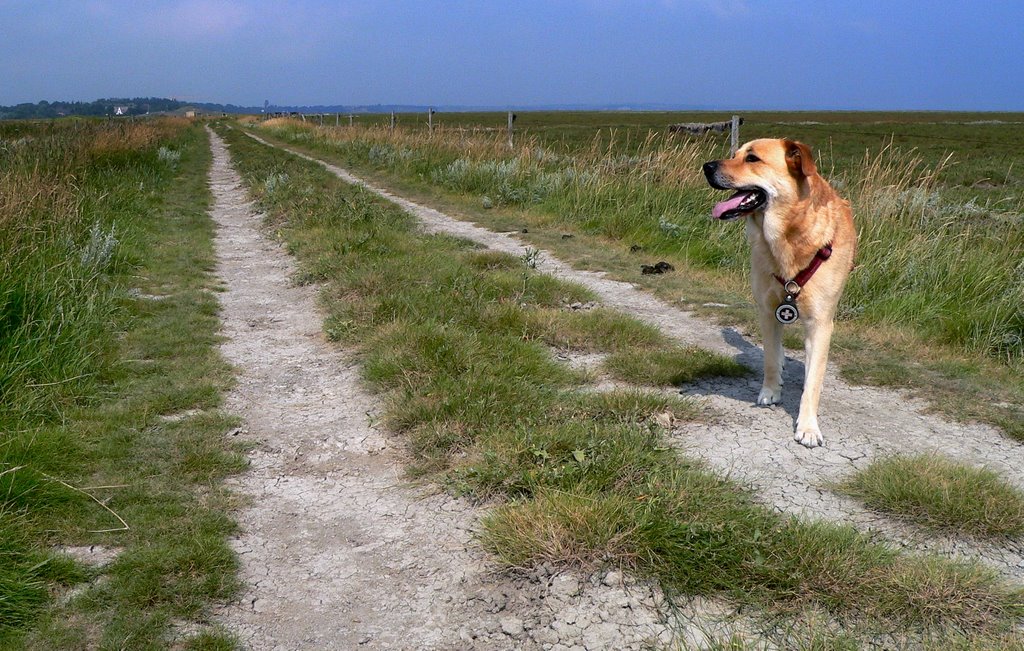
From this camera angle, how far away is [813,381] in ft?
12.8

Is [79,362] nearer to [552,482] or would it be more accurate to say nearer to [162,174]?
[552,482]

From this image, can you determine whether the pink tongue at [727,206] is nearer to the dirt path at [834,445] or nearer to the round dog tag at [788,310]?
the round dog tag at [788,310]

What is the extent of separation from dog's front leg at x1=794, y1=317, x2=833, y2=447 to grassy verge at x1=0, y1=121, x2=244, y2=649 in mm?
2761

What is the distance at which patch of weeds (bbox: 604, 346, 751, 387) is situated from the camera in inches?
184

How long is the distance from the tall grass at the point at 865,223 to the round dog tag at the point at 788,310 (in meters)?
2.47

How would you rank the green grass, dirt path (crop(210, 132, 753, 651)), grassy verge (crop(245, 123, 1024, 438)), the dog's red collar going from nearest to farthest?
dirt path (crop(210, 132, 753, 651)), the green grass, the dog's red collar, grassy verge (crop(245, 123, 1024, 438))

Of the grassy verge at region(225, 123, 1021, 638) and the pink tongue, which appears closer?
the grassy verge at region(225, 123, 1021, 638)

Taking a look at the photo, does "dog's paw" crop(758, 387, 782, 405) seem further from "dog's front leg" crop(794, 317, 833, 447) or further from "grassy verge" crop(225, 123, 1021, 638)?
"grassy verge" crop(225, 123, 1021, 638)

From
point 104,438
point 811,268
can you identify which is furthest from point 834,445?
point 104,438

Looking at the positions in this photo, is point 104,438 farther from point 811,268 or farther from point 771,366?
point 811,268

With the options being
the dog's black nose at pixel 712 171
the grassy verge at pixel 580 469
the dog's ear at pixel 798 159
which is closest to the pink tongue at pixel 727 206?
the dog's black nose at pixel 712 171

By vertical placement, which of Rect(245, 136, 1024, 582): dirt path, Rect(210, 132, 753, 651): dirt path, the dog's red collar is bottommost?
Rect(210, 132, 753, 651): dirt path

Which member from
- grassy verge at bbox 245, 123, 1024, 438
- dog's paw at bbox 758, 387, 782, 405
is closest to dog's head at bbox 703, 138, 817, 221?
dog's paw at bbox 758, 387, 782, 405

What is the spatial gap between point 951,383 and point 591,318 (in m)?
2.41
